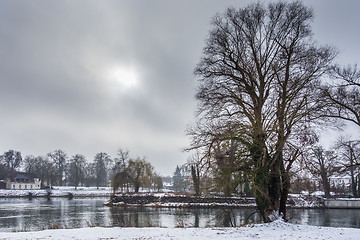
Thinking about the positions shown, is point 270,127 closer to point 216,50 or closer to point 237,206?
point 216,50

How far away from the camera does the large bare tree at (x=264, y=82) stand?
1096 centimetres

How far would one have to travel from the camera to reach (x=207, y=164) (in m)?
11.5

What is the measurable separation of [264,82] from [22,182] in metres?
84.3

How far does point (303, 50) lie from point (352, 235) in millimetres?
7458

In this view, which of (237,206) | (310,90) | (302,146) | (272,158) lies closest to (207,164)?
(272,158)

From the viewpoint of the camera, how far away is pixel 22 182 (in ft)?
260

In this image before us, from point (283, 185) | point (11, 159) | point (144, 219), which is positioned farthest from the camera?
point (11, 159)

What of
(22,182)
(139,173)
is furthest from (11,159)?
(139,173)

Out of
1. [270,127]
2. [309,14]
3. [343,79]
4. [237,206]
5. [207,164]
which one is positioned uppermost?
[309,14]

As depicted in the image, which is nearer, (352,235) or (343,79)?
(352,235)

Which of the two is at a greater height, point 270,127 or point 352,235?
point 270,127

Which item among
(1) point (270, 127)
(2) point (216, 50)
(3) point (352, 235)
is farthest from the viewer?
(2) point (216, 50)

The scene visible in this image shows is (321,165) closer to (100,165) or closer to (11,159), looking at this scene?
(100,165)

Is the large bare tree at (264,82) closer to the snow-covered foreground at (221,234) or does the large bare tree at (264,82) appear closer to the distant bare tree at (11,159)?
the snow-covered foreground at (221,234)
